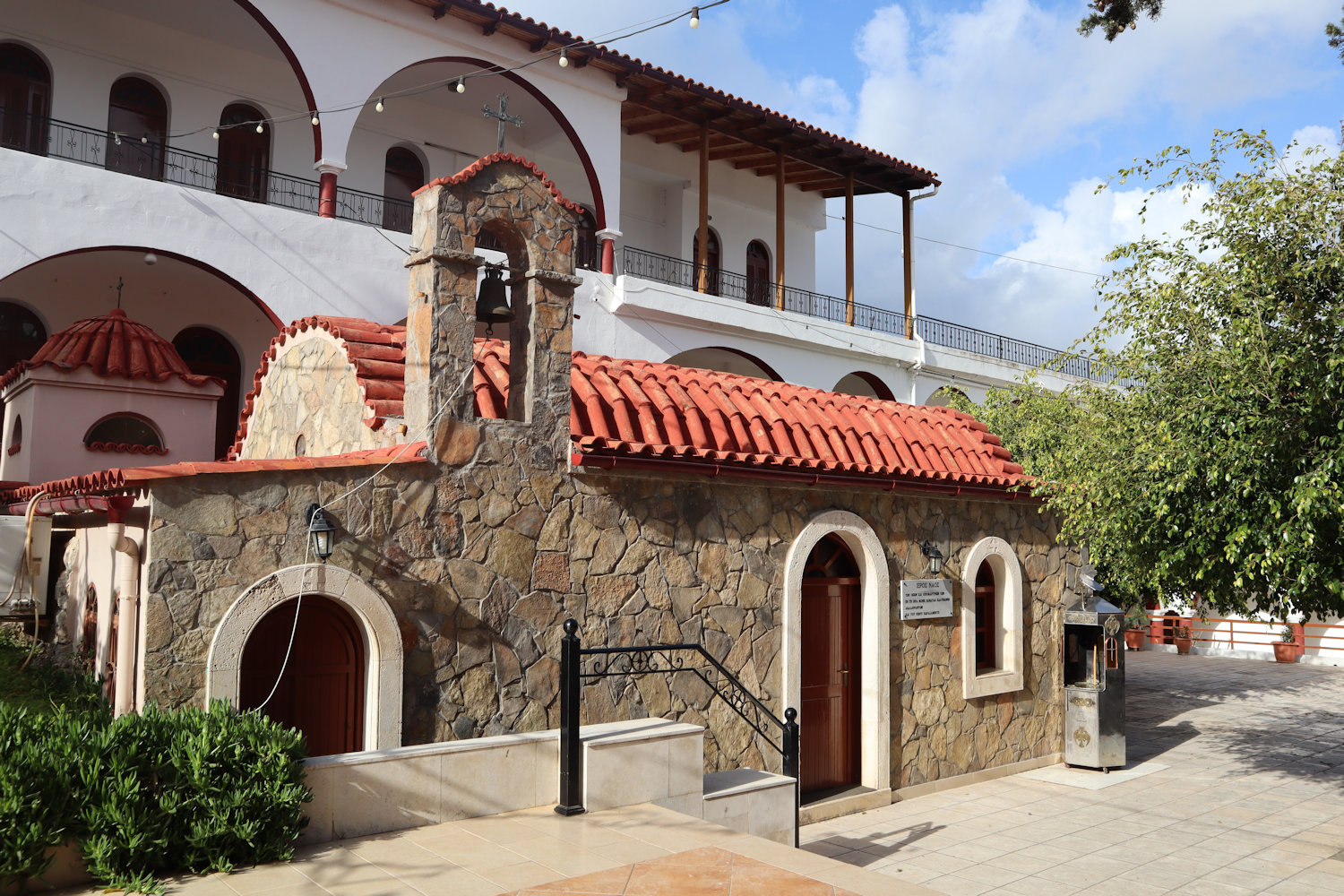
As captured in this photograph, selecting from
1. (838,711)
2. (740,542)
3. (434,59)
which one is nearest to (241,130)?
(434,59)

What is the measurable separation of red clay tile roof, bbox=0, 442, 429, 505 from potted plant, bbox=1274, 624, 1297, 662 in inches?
1001

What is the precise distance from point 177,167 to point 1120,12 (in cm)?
1363

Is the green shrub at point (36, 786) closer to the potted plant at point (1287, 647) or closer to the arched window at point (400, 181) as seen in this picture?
the arched window at point (400, 181)

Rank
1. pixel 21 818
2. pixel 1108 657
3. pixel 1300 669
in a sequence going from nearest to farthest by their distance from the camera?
pixel 21 818, pixel 1108 657, pixel 1300 669

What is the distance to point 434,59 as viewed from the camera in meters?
16.4

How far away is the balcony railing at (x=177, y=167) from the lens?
15.2m

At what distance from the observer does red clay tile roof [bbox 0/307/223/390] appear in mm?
11828

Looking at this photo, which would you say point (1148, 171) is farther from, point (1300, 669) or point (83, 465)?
point (1300, 669)

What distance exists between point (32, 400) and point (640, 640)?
802cm

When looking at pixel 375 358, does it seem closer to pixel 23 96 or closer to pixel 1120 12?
pixel 1120 12

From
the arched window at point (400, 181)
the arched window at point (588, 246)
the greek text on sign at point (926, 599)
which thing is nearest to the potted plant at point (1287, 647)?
the greek text on sign at point (926, 599)

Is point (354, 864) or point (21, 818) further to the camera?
point (354, 864)

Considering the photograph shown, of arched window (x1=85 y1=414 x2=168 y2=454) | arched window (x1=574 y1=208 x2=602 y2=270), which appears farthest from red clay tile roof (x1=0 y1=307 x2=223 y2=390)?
arched window (x1=574 y1=208 x2=602 y2=270)

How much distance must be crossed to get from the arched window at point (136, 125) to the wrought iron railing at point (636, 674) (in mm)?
12292
